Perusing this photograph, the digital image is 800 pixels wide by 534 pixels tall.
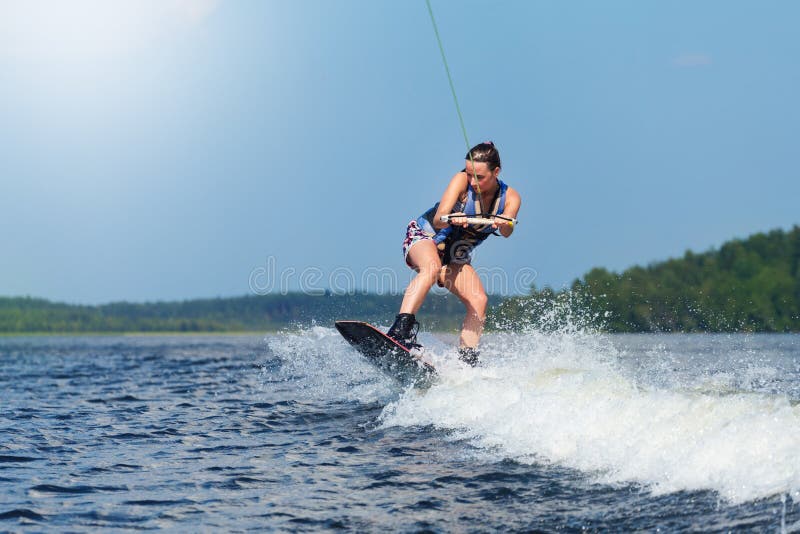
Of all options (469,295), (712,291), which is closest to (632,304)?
(712,291)

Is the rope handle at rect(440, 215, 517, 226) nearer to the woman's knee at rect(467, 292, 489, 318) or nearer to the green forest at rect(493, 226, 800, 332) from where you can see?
the woman's knee at rect(467, 292, 489, 318)

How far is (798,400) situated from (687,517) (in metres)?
2.08

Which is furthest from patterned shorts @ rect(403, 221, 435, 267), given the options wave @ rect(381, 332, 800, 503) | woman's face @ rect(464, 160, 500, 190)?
wave @ rect(381, 332, 800, 503)

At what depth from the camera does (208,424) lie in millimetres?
8047

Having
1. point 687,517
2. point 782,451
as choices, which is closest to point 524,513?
point 687,517

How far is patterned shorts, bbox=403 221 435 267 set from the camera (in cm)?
842

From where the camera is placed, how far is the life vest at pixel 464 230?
26.3ft

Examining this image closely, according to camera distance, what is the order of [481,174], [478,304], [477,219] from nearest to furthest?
[477,219]
[481,174]
[478,304]

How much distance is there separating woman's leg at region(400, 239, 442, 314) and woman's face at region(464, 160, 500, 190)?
0.85 m

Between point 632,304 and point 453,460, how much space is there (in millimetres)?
48053

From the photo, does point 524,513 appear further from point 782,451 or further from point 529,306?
point 529,306

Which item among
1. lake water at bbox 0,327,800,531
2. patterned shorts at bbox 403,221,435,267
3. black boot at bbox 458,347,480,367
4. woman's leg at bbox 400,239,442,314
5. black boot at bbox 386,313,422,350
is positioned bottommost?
lake water at bbox 0,327,800,531

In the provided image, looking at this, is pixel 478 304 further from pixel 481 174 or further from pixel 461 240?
pixel 481 174

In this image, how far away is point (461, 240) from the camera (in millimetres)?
8367
